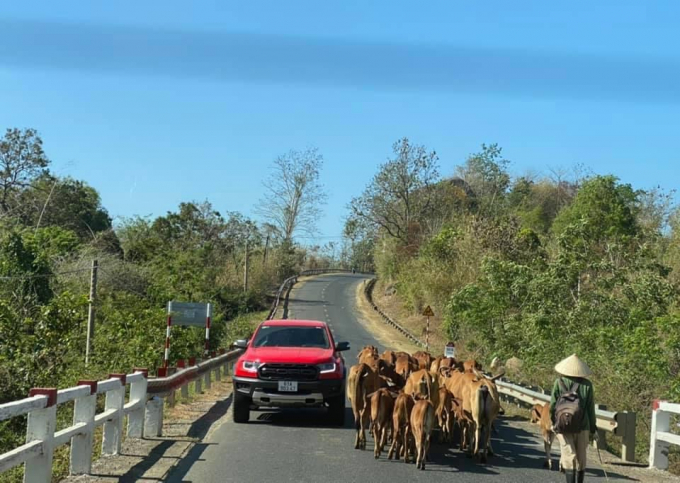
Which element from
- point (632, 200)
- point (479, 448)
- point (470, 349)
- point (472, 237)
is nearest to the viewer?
point (479, 448)

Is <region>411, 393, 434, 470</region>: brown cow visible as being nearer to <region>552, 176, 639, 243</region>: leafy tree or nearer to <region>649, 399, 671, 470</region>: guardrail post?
<region>649, 399, 671, 470</region>: guardrail post

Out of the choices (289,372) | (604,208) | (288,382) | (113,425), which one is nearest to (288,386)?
(288,382)

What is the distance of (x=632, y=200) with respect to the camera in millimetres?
50344

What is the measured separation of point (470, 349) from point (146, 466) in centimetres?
2644

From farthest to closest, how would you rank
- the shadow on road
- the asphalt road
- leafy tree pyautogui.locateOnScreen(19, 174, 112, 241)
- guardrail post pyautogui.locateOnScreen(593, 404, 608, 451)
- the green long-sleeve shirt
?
leafy tree pyautogui.locateOnScreen(19, 174, 112, 241)
the shadow on road
guardrail post pyautogui.locateOnScreen(593, 404, 608, 451)
the asphalt road
the green long-sleeve shirt

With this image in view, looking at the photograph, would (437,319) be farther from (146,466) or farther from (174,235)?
(146,466)

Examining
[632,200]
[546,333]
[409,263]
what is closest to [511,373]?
[546,333]

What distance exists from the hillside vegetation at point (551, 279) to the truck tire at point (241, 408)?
825cm

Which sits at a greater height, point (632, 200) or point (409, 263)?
point (632, 200)

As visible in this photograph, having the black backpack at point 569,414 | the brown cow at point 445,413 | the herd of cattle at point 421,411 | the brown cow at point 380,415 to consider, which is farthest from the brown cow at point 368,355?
the black backpack at point 569,414

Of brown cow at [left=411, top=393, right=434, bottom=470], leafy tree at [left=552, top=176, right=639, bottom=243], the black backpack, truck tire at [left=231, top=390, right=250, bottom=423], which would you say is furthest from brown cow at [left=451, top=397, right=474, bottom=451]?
leafy tree at [left=552, top=176, right=639, bottom=243]

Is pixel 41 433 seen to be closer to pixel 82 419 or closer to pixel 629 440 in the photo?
pixel 82 419

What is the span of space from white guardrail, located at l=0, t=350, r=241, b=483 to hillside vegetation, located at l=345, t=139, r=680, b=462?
1017 cm

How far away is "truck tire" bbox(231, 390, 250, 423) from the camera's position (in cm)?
1345
